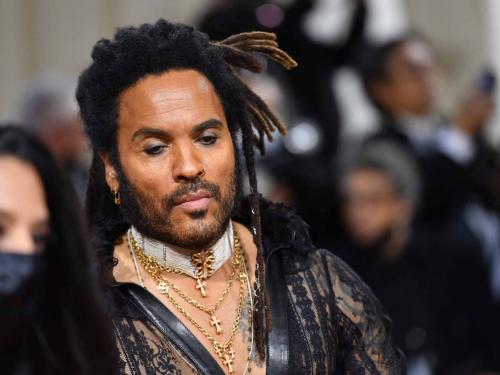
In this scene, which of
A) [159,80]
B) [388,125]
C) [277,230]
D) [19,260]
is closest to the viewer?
[19,260]

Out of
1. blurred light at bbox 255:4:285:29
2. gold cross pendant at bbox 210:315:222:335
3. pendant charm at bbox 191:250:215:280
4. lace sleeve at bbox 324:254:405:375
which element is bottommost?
lace sleeve at bbox 324:254:405:375

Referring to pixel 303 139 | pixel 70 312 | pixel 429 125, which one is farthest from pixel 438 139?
pixel 70 312

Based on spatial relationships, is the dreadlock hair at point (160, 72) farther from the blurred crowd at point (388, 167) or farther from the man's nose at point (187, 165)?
the blurred crowd at point (388, 167)

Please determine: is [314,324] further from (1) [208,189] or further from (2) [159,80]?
(2) [159,80]

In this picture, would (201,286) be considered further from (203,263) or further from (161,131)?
(161,131)

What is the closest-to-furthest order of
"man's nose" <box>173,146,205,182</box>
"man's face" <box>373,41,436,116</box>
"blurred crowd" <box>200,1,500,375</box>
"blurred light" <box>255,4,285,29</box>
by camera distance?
"man's nose" <box>173,146,205,182</box> < "blurred crowd" <box>200,1,500,375</box> < "man's face" <box>373,41,436,116</box> < "blurred light" <box>255,4,285,29</box>

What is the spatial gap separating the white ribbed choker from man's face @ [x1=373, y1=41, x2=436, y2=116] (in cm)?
302

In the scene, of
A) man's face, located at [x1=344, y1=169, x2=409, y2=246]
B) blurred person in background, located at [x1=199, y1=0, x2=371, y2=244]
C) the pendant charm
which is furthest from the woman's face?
blurred person in background, located at [x1=199, y1=0, x2=371, y2=244]

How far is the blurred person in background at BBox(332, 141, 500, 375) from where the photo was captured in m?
6.01

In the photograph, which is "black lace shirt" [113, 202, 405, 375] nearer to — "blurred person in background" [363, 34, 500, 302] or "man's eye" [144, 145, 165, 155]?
"man's eye" [144, 145, 165, 155]

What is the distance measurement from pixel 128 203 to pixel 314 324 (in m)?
0.61

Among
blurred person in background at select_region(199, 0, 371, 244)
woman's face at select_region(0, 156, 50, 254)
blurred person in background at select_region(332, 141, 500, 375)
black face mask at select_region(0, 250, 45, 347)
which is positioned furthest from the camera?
blurred person in background at select_region(199, 0, 371, 244)

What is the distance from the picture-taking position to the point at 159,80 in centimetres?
381

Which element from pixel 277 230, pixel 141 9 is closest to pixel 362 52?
pixel 141 9
